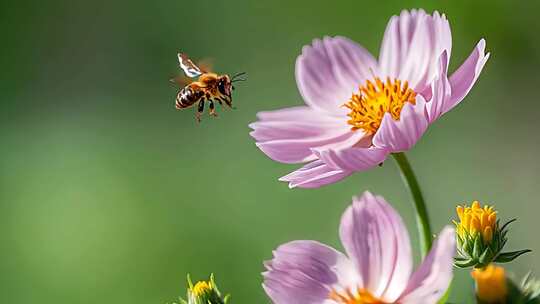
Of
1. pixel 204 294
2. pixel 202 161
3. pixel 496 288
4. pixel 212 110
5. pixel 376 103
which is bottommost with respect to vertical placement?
pixel 496 288

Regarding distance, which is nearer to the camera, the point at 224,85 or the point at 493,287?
the point at 493,287

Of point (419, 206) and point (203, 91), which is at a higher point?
point (203, 91)

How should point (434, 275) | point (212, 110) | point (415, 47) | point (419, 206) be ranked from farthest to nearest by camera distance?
1. point (212, 110)
2. point (415, 47)
3. point (419, 206)
4. point (434, 275)

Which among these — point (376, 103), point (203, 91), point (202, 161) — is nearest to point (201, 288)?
point (376, 103)

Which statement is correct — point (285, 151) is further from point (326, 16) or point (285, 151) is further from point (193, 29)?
Answer: point (193, 29)

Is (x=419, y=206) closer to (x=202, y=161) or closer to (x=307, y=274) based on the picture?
(x=307, y=274)

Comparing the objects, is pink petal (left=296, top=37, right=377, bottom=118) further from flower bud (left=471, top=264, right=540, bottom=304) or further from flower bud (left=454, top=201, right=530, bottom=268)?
flower bud (left=471, top=264, right=540, bottom=304)

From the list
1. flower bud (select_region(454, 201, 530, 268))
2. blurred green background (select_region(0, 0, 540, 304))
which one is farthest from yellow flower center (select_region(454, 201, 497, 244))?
blurred green background (select_region(0, 0, 540, 304))
